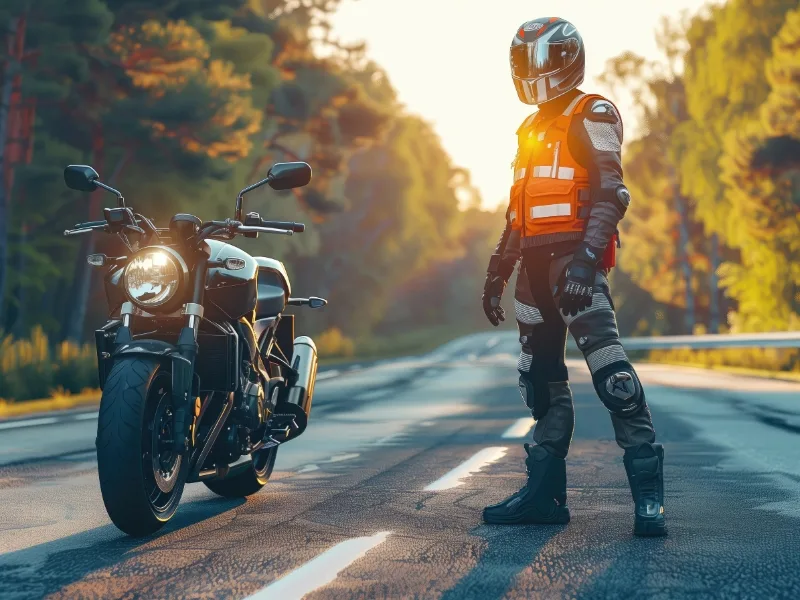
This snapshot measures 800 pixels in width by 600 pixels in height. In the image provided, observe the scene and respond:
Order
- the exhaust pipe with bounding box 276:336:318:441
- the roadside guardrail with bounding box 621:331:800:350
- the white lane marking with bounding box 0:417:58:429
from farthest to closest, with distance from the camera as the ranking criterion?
the roadside guardrail with bounding box 621:331:800:350 < the white lane marking with bounding box 0:417:58:429 < the exhaust pipe with bounding box 276:336:318:441

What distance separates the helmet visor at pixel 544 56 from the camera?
18.7ft

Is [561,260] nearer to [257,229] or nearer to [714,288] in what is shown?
[257,229]

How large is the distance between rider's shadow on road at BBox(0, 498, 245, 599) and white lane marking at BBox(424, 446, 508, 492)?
1.47 meters

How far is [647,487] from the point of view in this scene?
5258 millimetres

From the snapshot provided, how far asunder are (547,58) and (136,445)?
2517 millimetres

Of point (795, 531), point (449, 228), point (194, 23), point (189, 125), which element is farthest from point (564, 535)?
point (449, 228)

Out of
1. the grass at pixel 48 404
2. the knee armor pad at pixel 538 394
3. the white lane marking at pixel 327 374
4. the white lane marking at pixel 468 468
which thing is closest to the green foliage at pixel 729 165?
the white lane marking at pixel 327 374

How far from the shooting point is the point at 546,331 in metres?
5.78

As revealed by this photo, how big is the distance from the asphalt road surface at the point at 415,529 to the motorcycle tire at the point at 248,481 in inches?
3.6

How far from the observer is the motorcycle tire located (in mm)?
6285

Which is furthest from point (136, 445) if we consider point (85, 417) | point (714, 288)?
point (714, 288)

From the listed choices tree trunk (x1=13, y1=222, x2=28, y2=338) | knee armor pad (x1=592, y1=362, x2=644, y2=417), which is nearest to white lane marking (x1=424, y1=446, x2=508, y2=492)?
knee armor pad (x1=592, y1=362, x2=644, y2=417)

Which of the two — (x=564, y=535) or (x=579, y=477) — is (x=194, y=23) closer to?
(x=579, y=477)

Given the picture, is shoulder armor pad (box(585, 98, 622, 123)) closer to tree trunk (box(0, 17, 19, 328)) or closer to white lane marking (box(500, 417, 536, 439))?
white lane marking (box(500, 417, 536, 439))
